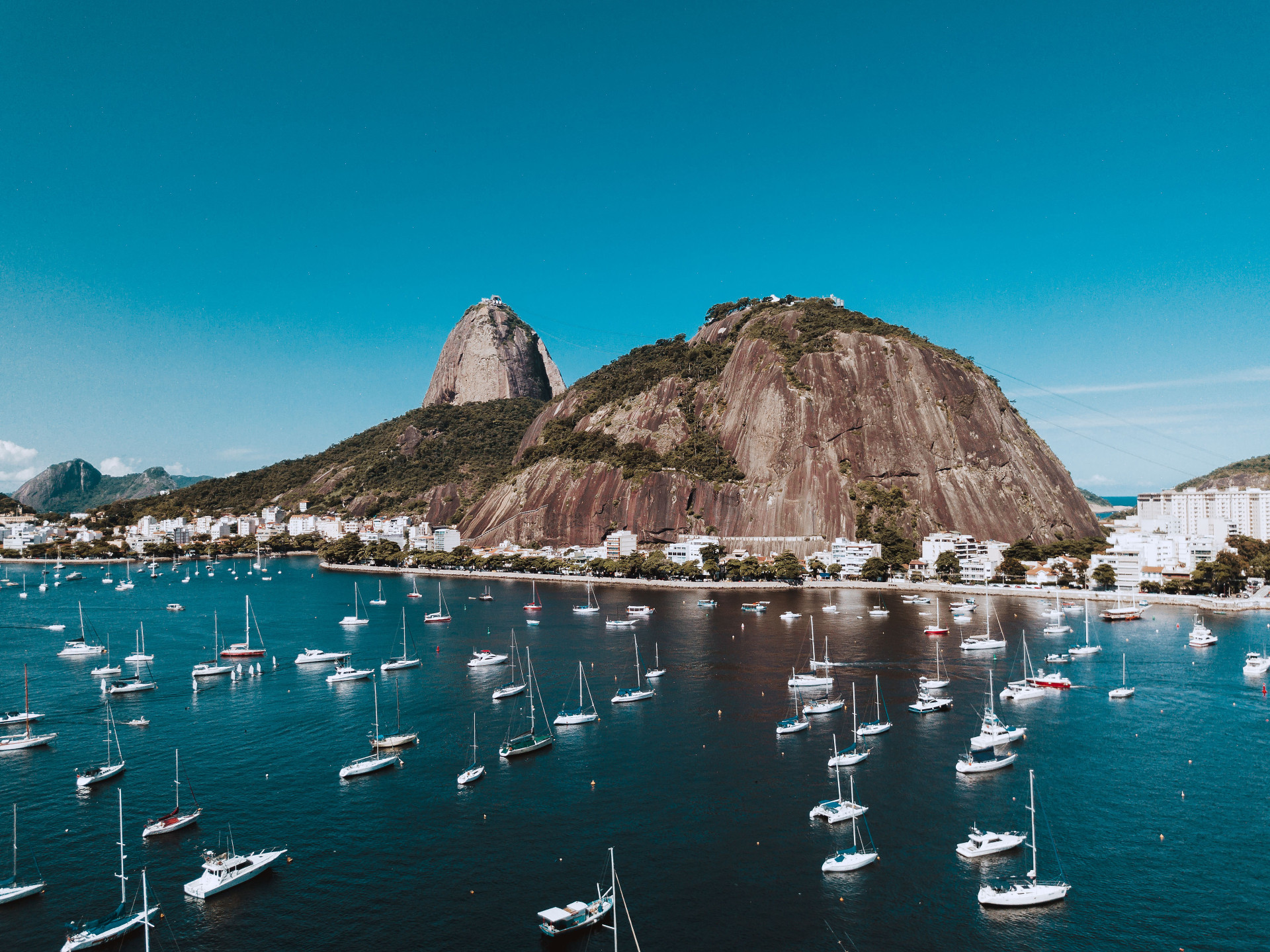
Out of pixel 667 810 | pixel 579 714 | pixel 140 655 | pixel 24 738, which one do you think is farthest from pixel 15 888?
pixel 140 655

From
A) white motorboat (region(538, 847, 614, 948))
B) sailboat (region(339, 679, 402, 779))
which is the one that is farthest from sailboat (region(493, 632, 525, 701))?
white motorboat (region(538, 847, 614, 948))

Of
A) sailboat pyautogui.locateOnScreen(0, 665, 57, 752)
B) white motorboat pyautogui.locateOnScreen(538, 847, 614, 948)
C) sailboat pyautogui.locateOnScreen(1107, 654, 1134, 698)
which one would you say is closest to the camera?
white motorboat pyautogui.locateOnScreen(538, 847, 614, 948)

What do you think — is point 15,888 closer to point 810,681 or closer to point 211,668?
point 211,668

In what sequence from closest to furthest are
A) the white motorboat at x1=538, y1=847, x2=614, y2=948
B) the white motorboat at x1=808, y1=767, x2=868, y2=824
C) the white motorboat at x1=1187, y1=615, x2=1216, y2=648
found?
the white motorboat at x1=538, y1=847, x2=614, y2=948 < the white motorboat at x1=808, y1=767, x2=868, y2=824 < the white motorboat at x1=1187, y1=615, x2=1216, y2=648

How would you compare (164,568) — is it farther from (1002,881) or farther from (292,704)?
(1002,881)

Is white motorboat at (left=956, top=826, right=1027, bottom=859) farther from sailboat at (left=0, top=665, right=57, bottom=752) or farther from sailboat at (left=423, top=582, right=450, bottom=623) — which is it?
sailboat at (left=423, top=582, right=450, bottom=623)

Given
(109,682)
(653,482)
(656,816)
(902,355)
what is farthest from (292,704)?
(902,355)
